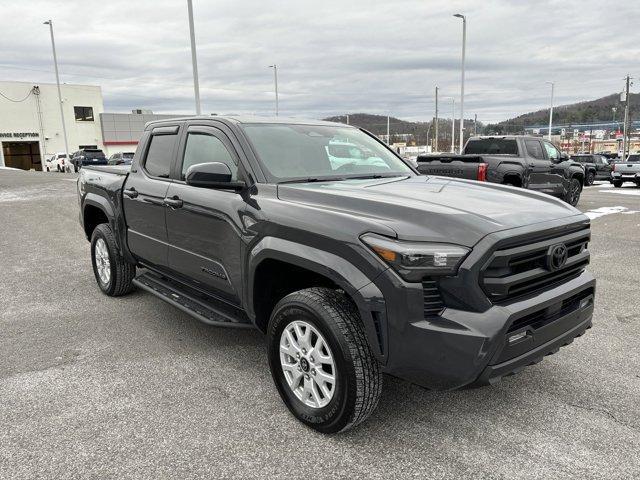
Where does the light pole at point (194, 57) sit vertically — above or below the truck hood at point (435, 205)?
above

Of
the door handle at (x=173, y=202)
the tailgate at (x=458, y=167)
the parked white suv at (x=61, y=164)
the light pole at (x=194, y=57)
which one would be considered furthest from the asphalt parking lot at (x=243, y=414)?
the parked white suv at (x=61, y=164)

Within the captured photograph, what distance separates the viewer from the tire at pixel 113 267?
541 cm

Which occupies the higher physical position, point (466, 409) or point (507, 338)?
point (507, 338)

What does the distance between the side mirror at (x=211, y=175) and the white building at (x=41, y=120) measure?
54591 millimetres

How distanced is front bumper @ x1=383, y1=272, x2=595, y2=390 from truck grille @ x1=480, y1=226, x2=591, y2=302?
7cm

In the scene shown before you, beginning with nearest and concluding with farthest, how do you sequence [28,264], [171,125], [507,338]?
1. [507,338]
2. [171,125]
3. [28,264]

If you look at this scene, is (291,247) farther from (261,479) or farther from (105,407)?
(105,407)

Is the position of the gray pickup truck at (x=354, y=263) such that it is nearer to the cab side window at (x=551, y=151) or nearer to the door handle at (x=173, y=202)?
the door handle at (x=173, y=202)

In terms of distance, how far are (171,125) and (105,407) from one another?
8.07ft

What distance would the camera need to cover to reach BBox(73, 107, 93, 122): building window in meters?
53.8

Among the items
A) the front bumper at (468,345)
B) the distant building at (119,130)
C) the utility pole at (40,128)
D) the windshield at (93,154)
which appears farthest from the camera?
the distant building at (119,130)

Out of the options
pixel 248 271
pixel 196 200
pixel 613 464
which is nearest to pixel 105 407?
pixel 248 271

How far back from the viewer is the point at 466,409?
10.6ft

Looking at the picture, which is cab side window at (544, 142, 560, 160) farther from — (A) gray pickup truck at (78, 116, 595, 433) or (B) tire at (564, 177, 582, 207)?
(A) gray pickup truck at (78, 116, 595, 433)
